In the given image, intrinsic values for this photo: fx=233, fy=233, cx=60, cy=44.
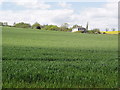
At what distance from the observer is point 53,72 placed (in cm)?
1000

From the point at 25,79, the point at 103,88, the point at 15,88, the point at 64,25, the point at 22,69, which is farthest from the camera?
the point at 64,25

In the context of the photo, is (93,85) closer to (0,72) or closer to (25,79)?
(25,79)

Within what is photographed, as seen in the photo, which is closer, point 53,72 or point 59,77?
point 59,77

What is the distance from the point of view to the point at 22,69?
33.4 feet

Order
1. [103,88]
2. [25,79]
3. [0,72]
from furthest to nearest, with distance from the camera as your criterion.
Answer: [0,72] → [25,79] → [103,88]

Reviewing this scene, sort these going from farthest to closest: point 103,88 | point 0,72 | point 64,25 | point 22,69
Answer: point 64,25
point 22,69
point 0,72
point 103,88

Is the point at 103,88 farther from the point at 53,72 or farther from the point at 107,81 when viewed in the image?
the point at 53,72

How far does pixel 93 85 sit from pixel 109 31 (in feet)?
431

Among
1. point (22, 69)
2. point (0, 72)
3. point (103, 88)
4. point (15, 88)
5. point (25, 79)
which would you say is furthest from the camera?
point (22, 69)

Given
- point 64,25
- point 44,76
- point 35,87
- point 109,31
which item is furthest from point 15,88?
point 109,31

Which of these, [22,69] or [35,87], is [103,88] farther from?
[22,69]

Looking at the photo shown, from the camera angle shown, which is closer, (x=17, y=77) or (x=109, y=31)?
(x=17, y=77)

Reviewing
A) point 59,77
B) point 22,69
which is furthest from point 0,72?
point 59,77

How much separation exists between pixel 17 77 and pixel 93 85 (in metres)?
2.85
